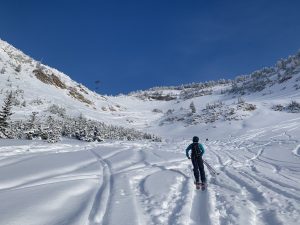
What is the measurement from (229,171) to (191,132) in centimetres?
2992

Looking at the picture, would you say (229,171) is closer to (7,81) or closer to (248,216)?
(248,216)

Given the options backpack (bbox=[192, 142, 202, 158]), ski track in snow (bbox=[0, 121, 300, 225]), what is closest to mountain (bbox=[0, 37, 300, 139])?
ski track in snow (bbox=[0, 121, 300, 225])

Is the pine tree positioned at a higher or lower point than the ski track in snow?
higher

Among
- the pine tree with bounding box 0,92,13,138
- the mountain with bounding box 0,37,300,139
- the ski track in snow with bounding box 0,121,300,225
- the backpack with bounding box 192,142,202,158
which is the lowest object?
the ski track in snow with bounding box 0,121,300,225

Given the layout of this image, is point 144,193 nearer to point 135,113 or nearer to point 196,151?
point 196,151

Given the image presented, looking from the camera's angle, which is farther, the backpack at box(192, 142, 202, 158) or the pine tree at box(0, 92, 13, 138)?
the pine tree at box(0, 92, 13, 138)

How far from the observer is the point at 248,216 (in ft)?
22.4

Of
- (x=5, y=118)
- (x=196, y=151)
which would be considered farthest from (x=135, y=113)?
(x=196, y=151)

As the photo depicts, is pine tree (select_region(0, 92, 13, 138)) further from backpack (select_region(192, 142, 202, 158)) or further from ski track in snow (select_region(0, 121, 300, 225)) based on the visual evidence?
backpack (select_region(192, 142, 202, 158))

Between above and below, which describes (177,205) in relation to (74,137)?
below

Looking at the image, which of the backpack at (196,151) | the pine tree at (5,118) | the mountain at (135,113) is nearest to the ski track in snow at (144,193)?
Result: the backpack at (196,151)

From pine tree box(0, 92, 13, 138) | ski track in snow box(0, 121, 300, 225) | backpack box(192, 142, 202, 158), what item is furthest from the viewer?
pine tree box(0, 92, 13, 138)

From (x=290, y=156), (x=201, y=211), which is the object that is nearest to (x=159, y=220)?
(x=201, y=211)

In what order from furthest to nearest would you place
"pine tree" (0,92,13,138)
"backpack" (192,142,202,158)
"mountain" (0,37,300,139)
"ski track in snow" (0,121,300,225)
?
"mountain" (0,37,300,139) < "pine tree" (0,92,13,138) < "backpack" (192,142,202,158) < "ski track in snow" (0,121,300,225)
